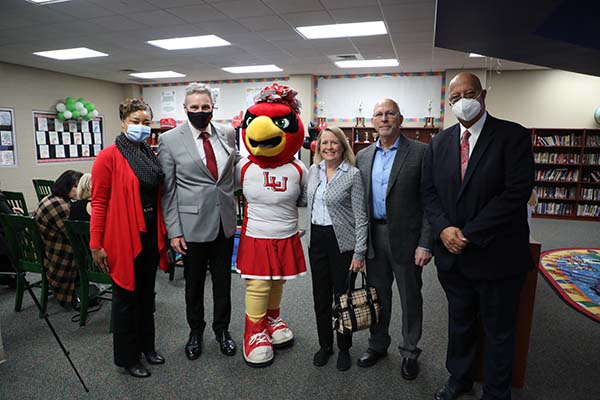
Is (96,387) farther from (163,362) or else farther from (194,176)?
(194,176)

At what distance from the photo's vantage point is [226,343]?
247 centimetres

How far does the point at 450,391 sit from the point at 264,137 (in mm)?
1628

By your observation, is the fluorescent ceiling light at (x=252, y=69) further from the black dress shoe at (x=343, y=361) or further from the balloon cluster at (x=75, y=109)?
the black dress shoe at (x=343, y=361)

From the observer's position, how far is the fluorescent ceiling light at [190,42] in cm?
557

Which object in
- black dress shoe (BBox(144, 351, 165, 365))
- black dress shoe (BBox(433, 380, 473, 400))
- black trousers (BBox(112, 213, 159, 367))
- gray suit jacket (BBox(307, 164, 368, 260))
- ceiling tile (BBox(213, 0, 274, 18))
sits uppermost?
ceiling tile (BBox(213, 0, 274, 18))

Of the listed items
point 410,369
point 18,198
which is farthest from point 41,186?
point 410,369

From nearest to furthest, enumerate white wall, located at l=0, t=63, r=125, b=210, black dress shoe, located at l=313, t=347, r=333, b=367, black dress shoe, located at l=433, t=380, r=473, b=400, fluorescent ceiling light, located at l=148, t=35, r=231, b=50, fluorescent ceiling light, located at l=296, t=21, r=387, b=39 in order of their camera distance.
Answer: black dress shoe, located at l=433, t=380, r=473, b=400
black dress shoe, located at l=313, t=347, r=333, b=367
fluorescent ceiling light, located at l=296, t=21, r=387, b=39
fluorescent ceiling light, located at l=148, t=35, r=231, b=50
white wall, located at l=0, t=63, r=125, b=210

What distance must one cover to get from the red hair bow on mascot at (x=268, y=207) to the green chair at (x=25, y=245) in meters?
1.62

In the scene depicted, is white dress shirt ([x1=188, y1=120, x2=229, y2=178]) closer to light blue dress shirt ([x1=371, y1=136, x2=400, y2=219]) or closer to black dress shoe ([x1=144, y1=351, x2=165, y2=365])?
light blue dress shirt ([x1=371, y1=136, x2=400, y2=219])

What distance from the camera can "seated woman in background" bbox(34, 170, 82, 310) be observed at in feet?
9.44

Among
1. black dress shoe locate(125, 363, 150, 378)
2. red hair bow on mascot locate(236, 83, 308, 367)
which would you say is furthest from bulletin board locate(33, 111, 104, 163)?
red hair bow on mascot locate(236, 83, 308, 367)

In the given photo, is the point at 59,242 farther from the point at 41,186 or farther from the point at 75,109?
the point at 75,109

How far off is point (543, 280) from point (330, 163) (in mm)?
2957

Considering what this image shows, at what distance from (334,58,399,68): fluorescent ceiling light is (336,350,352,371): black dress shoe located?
587 cm
